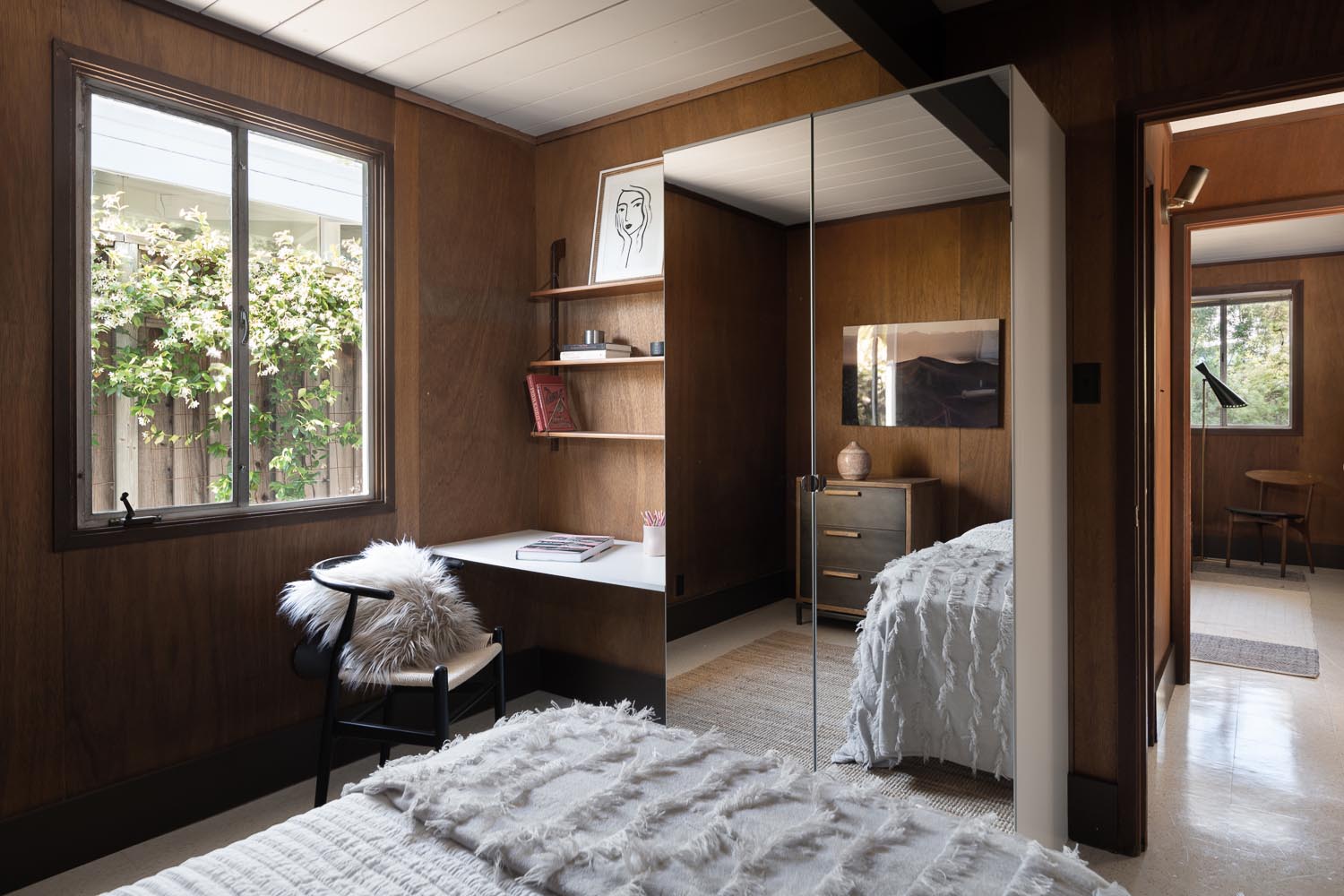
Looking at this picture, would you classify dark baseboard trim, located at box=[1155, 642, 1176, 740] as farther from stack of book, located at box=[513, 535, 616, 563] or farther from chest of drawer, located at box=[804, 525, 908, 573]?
stack of book, located at box=[513, 535, 616, 563]

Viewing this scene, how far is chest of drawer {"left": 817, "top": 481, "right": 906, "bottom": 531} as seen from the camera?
88.4 inches

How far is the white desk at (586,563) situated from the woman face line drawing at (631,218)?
1.20 metres

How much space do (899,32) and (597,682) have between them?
2714 millimetres

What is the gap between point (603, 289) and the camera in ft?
11.3

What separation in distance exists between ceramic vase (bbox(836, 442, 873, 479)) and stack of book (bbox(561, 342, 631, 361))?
4.27 feet

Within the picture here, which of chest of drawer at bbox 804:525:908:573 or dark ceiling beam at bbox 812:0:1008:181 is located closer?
dark ceiling beam at bbox 812:0:1008:181

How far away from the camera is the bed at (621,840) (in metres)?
1.11

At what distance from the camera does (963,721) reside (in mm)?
2102

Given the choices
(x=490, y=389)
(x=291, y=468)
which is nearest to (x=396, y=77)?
(x=490, y=389)

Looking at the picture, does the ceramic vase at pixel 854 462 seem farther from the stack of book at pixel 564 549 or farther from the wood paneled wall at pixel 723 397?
the stack of book at pixel 564 549

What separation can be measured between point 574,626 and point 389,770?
225 cm

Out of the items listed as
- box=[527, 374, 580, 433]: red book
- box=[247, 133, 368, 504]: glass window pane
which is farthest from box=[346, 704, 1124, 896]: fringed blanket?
box=[527, 374, 580, 433]: red book

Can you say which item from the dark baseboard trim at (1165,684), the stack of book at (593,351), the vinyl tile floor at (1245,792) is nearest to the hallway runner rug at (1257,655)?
the vinyl tile floor at (1245,792)

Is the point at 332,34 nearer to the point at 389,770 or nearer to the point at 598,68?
the point at 598,68
